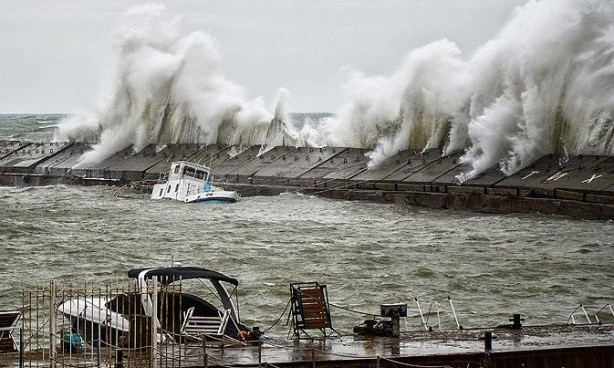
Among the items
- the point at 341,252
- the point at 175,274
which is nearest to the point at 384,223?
the point at 341,252

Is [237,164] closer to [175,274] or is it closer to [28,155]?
[28,155]

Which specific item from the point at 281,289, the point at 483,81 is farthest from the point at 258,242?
the point at 483,81

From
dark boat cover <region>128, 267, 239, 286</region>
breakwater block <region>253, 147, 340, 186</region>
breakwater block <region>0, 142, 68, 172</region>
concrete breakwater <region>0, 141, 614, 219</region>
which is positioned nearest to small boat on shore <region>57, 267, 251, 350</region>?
dark boat cover <region>128, 267, 239, 286</region>

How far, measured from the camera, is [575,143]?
46.4m

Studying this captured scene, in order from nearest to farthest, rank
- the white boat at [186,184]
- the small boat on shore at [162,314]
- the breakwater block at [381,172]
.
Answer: the small boat on shore at [162,314], the breakwater block at [381,172], the white boat at [186,184]

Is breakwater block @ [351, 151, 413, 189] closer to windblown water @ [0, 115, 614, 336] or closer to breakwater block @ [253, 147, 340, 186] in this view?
windblown water @ [0, 115, 614, 336]

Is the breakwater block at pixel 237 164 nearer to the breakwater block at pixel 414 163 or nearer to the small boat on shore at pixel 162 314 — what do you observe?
the breakwater block at pixel 414 163

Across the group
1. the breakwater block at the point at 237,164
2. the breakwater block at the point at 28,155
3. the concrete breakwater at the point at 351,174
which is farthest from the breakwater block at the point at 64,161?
the breakwater block at the point at 237,164

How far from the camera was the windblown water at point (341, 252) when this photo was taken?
25.5 metres

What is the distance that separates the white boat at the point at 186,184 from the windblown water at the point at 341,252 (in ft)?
7.06

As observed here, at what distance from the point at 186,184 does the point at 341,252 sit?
18591 mm

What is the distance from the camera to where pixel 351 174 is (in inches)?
1940

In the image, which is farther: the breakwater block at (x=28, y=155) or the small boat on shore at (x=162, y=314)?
the breakwater block at (x=28, y=155)

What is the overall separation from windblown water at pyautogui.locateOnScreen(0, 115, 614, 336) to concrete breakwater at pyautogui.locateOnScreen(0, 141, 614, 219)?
819 mm
